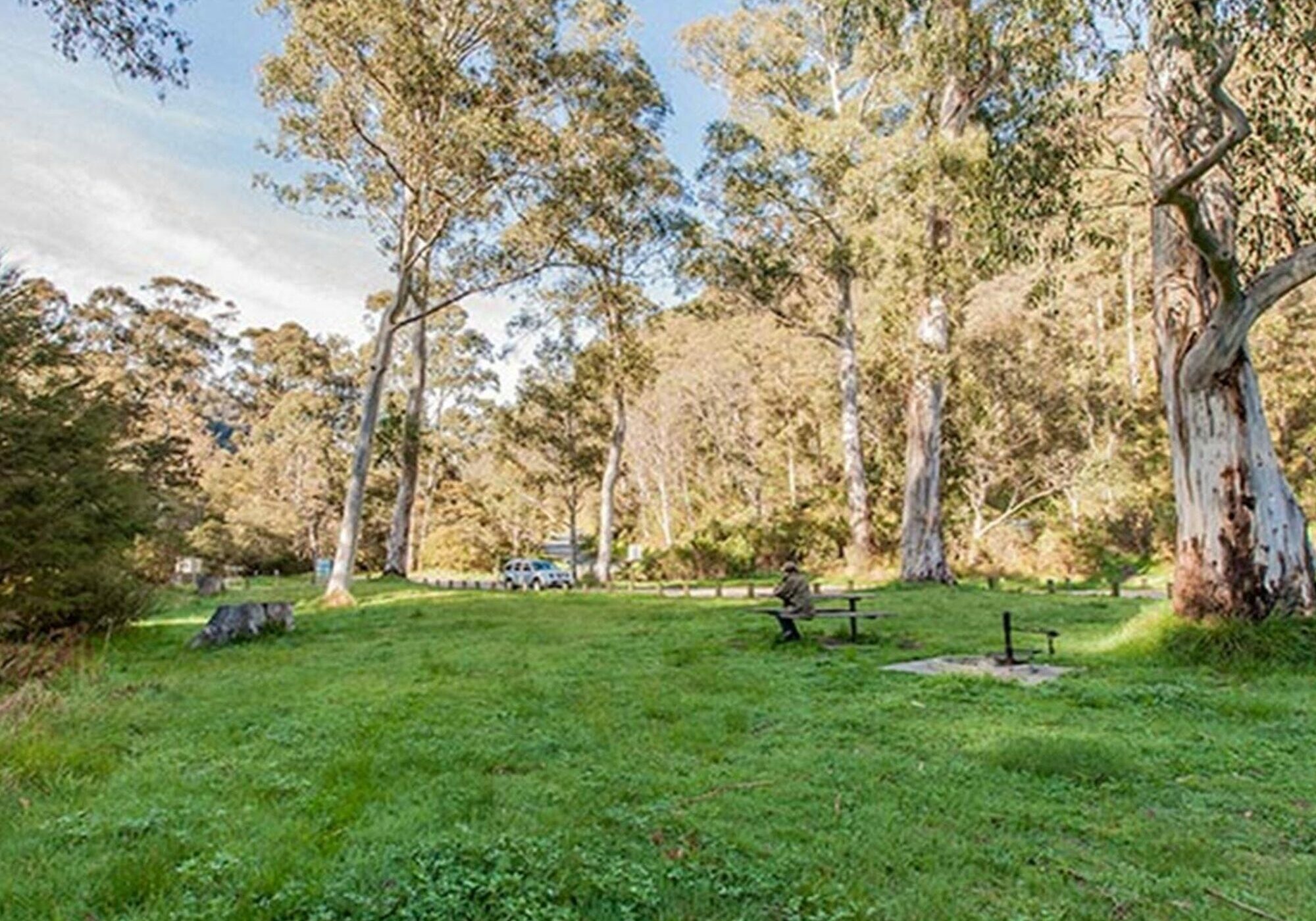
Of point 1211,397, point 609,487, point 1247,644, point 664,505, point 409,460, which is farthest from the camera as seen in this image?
point 664,505

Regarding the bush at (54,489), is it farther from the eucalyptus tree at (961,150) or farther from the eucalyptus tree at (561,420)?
the eucalyptus tree at (561,420)

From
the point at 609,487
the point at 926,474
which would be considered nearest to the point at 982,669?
the point at 926,474

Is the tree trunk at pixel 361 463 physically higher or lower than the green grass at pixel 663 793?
higher

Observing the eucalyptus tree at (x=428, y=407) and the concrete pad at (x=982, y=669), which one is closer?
the concrete pad at (x=982, y=669)

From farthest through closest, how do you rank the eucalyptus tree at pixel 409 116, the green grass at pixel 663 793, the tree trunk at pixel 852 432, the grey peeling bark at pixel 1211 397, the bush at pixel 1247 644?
the tree trunk at pixel 852 432
the eucalyptus tree at pixel 409 116
the grey peeling bark at pixel 1211 397
the bush at pixel 1247 644
the green grass at pixel 663 793

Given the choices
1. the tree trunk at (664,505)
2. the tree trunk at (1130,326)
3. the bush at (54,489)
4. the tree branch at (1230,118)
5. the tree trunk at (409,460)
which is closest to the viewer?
the tree branch at (1230,118)

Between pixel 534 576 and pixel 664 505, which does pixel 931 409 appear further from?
pixel 664 505

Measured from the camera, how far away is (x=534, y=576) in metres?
29.5

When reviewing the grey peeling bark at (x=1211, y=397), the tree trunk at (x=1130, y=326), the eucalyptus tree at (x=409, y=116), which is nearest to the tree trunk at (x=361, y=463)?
the eucalyptus tree at (x=409, y=116)

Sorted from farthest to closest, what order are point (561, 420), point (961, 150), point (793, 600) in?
point (561, 420)
point (961, 150)
point (793, 600)

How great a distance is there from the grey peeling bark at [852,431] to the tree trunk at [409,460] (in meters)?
13.0

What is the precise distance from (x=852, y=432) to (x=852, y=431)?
0.02 metres

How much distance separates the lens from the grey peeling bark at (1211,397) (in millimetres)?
8680

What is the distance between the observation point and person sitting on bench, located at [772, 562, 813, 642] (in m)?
10.6
